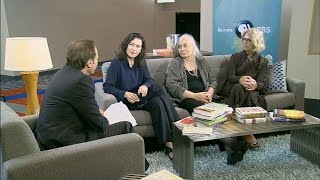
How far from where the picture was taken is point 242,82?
11.1ft

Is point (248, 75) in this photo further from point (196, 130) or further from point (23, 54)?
point (23, 54)

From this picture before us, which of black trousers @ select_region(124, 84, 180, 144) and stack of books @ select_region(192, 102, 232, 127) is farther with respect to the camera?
black trousers @ select_region(124, 84, 180, 144)

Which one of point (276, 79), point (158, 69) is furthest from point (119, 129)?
point (276, 79)

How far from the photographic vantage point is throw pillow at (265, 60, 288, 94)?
351 cm

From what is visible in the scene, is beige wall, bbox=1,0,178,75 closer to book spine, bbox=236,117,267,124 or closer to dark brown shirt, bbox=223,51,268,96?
dark brown shirt, bbox=223,51,268,96

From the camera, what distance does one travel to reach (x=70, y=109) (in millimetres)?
2014

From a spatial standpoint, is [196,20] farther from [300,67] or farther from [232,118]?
[232,118]

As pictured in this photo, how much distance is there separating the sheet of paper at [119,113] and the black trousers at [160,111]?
200 mm

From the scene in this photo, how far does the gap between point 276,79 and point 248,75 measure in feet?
1.03

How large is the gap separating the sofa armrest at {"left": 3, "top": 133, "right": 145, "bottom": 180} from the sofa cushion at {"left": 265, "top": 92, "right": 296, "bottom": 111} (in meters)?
1.81

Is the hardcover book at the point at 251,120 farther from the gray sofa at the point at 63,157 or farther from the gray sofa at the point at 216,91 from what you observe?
the gray sofa at the point at 63,157

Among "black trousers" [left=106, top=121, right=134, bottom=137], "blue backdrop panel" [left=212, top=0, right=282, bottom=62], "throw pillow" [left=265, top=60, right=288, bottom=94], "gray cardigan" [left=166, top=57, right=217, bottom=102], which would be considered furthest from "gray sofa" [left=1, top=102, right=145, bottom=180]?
"blue backdrop panel" [left=212, top=0, right=282, bottom=62]

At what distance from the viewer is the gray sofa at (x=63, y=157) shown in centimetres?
165

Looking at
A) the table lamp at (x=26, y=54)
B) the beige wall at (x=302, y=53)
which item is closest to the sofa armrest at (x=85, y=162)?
the table lamp at (x=26, y=54)
